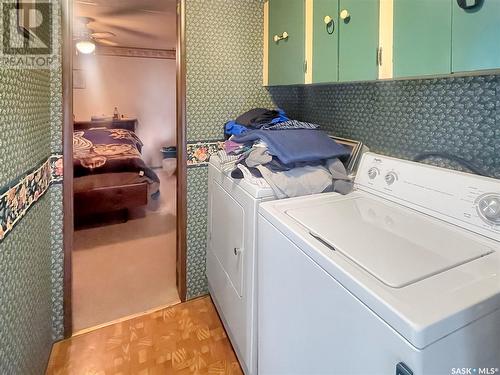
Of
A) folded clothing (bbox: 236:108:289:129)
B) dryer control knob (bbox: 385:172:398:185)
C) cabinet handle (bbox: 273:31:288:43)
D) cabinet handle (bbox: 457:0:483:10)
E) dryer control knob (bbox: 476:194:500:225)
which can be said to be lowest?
dryer control knob (bbox: 476:194:500:225)

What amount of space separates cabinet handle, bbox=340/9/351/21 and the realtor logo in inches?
48.4

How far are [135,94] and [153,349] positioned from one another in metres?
A: 5.65

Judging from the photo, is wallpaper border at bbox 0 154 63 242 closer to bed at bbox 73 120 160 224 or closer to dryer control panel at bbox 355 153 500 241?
dryer control panel at bbox 355 153 500 241

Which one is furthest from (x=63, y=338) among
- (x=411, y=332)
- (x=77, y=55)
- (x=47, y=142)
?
(x=77, y=55)

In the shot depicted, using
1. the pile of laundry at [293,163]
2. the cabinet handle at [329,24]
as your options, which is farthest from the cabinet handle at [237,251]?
the cabinet handle at [329,24]

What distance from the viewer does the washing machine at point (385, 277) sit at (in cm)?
62

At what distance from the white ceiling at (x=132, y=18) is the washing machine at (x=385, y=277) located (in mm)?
2712

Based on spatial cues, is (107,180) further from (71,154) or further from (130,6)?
(130,6)

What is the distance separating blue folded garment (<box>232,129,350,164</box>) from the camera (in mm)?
1362

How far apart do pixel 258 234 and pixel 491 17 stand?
1.00m

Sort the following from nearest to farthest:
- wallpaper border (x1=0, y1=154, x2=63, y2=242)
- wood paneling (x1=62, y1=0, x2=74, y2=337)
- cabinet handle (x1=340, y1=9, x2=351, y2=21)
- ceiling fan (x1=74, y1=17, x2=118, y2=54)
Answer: wallpaper border (x1=0, y1=154, x2=63, y2=242)
cabinet handle (x1=340, y1=9, x2=351, y2=21)
wood paneling (x1=62, y1=0, x2=74, y2=337)
ceiling fan (x1=74, y1=17, x2=118, y2=54)

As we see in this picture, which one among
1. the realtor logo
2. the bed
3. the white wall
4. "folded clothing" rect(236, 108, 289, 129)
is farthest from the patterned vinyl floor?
the white wall

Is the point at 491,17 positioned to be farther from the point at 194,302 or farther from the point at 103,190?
the point at 103,190

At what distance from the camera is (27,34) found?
1.23 m
